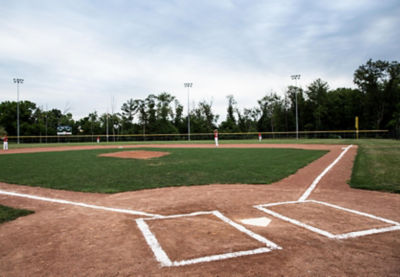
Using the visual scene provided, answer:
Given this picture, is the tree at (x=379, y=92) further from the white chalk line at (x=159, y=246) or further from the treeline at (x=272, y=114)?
the white chalk line at (x=159, y=246)

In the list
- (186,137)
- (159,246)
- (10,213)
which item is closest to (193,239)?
(159,246)

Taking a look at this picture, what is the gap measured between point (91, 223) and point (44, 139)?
5384 cm

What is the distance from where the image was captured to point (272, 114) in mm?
69062

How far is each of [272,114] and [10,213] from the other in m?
69.2

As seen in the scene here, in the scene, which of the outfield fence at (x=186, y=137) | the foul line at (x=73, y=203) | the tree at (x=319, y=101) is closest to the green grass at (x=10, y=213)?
the foul line at (x=73, y=203)

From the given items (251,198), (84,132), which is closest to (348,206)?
(251,198)

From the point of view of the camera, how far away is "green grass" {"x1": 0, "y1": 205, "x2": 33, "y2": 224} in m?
4.34

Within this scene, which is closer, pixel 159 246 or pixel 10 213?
pixel 159 246

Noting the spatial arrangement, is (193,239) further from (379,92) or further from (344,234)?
(379,92)

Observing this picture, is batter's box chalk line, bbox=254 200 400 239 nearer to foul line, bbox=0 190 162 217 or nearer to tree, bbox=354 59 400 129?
foul line, bbox=0 190 162 217

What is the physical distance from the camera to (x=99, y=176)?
846 centimetres

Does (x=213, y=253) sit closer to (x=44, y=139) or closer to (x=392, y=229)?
(x=392, y=229)

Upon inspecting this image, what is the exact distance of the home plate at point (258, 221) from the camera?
386cm

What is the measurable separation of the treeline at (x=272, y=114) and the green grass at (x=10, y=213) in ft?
156
